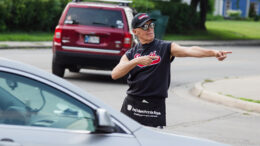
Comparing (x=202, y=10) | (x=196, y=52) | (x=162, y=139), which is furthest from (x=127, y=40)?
(x=202, y=10)

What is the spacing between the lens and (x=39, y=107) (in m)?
3.93

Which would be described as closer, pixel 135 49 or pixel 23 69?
pixel 23 69

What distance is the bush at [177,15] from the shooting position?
37.3 metres

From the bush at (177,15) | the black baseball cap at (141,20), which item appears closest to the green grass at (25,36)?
the bush at (177,15)

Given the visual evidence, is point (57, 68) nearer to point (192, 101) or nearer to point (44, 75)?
point (192, 101)

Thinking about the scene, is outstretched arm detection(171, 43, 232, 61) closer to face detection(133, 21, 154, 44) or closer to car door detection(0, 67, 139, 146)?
face detection(133, 21, 154, 44)

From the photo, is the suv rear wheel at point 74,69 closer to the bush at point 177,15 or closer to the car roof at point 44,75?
the car roof at point 44,75

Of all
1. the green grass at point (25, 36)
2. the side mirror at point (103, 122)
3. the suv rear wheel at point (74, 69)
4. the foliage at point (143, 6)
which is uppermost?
the side mirror at point (103, 122)

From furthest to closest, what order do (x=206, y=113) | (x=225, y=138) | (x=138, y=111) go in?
(x=206, y=113)
(x=225, y=138)
(x=138, y=111)

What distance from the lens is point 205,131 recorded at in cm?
895

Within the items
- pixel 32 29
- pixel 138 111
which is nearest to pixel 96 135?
pixel 138 111

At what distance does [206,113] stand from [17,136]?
7327 mm

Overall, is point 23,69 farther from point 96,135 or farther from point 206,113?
point 206,113

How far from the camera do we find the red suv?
13914 mm
